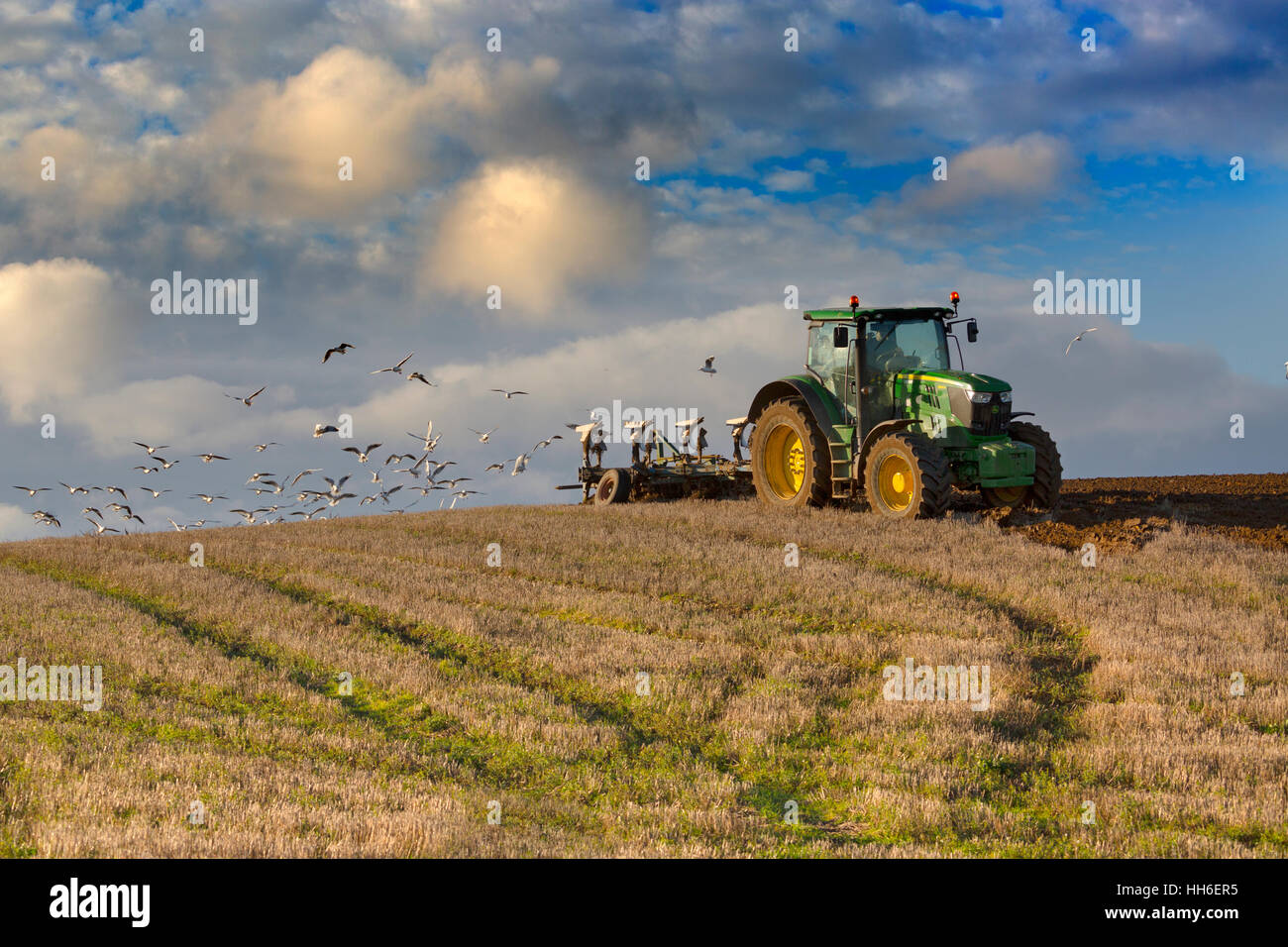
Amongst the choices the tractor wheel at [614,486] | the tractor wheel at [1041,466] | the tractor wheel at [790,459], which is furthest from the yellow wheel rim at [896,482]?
the tractor wheel at [614,486]

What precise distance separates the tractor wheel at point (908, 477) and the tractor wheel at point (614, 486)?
21.6ft

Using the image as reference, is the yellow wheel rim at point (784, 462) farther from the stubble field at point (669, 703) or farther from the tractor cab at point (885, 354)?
the stubble field at point (669, 703)

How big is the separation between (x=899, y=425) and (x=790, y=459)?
3287mm

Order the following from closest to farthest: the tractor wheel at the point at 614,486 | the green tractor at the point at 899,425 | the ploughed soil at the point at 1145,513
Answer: the ploughed soil at the point at 1145,513 < the green tractor at the point at 899,425 < the tractor wheel at the point at 614,486

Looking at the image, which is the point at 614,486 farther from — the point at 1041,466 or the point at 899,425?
the point at 1041,466

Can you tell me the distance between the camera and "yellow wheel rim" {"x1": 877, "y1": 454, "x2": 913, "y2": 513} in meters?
17.7

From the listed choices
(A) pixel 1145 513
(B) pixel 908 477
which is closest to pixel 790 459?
(B) pixel 908 477

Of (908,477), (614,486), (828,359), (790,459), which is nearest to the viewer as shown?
(908,477)

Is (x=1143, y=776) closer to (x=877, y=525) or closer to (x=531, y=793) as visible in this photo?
(x=531, y=793)

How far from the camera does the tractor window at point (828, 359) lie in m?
19.4

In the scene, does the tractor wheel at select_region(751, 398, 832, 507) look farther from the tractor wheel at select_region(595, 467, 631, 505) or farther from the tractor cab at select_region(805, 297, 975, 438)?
the tractor wheel at select_region(595, 467, 631, 505)

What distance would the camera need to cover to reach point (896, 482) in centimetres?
1803

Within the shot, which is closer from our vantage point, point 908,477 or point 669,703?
point 669,703

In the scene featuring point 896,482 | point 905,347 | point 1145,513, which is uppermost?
point 905,347
